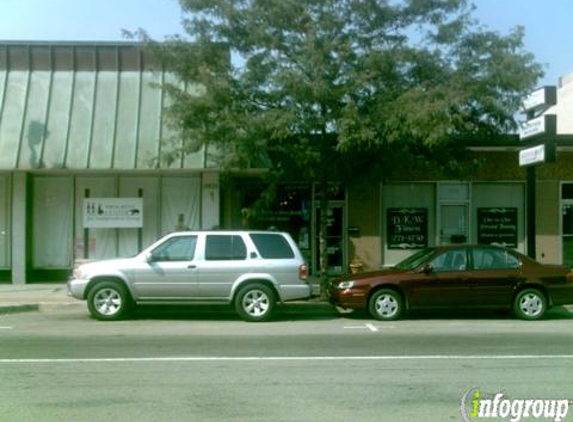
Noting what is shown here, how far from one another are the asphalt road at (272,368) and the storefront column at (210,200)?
16.8 ft

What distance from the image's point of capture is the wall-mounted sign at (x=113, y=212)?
1888cm

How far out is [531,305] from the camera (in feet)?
45.8

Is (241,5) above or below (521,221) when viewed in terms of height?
above

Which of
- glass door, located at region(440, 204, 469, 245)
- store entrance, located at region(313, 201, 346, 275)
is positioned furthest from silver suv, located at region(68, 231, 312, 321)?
glass door, located at region(440, 204, 469, 245)

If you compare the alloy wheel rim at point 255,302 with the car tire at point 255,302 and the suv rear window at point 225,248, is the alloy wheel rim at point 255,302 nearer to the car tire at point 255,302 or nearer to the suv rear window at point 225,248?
the car tire at point 255,302

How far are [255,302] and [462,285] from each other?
3.74 m

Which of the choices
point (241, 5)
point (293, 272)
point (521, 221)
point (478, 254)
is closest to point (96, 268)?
point (293, 272)

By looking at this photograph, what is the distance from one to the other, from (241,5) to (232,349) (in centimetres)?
762

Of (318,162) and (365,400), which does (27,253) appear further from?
(365,400)

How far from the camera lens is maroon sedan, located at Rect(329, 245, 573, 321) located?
13.7 m

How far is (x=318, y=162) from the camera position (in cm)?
1530

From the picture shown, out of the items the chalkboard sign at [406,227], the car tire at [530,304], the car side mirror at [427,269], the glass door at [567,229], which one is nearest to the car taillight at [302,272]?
the car side mirror at [427,269]

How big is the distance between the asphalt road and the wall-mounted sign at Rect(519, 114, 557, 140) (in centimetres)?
431

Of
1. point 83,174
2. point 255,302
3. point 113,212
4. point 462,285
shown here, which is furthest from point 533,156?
point 83,174
